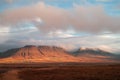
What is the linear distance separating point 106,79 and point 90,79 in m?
3.14

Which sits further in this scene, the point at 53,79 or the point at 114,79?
the point at 53,79

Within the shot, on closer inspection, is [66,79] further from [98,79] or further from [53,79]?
[98,79]

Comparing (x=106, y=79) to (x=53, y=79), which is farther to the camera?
(x=53, y=79)

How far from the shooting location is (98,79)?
43719 mm

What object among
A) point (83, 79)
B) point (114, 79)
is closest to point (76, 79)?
point (83, 79)

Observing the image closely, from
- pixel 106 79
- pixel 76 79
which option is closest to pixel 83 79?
pixel 76 79

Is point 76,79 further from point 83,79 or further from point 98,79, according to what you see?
point 98,79

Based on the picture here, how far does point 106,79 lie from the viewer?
43.5 m

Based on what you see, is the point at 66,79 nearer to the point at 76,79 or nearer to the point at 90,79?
the point at 76,79

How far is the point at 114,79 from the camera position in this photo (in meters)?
43.1

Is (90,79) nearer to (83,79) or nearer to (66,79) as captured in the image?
(83,79)

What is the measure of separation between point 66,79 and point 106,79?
8133mm

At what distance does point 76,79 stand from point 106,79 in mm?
6031

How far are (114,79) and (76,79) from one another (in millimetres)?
7554
